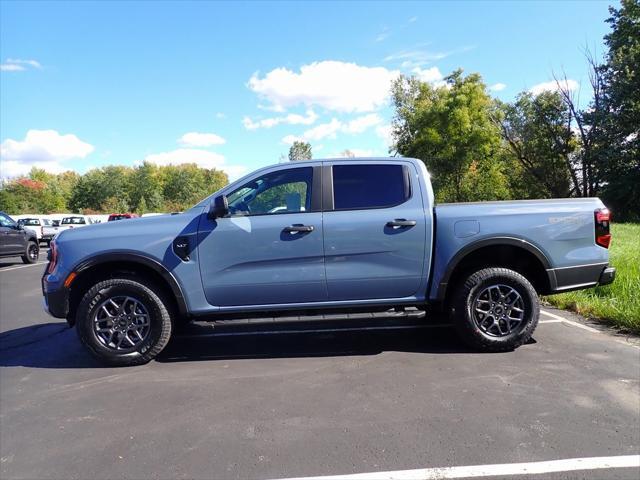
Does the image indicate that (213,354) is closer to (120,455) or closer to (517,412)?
(120,455)

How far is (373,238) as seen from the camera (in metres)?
4.50

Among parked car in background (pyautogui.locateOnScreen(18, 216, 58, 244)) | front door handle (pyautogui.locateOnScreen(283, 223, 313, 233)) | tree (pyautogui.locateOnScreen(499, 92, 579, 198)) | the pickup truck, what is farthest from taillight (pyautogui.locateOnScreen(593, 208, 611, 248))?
tree (pyautogui.locateOnScreen(499, 92, 579, 198))

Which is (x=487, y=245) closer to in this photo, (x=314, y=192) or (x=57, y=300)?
(x=314, y=192)

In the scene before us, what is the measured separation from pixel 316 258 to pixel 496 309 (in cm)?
188

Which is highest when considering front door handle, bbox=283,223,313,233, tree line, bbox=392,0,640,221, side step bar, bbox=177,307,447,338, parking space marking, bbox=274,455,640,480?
tree line, bbox=392,0,640,221

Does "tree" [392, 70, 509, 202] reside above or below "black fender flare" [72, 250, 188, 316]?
above

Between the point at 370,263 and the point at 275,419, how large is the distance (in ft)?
5.80

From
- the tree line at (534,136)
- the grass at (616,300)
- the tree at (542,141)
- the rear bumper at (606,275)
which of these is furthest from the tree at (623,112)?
the rear bumper at (606,275)

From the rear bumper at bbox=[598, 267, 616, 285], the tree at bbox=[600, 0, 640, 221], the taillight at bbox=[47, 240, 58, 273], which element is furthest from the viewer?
the tree at bbox=[600, 0, 640, 221]

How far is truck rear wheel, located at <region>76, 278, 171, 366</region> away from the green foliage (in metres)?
54.9

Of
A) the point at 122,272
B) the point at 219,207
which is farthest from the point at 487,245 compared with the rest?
the point at 122,272

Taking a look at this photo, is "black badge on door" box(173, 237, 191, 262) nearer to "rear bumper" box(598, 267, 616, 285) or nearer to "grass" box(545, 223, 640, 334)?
"rear bumper" box(598, 267, 616, 285)

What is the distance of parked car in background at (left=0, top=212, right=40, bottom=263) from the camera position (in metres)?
14.6

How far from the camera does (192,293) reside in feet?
14.8
